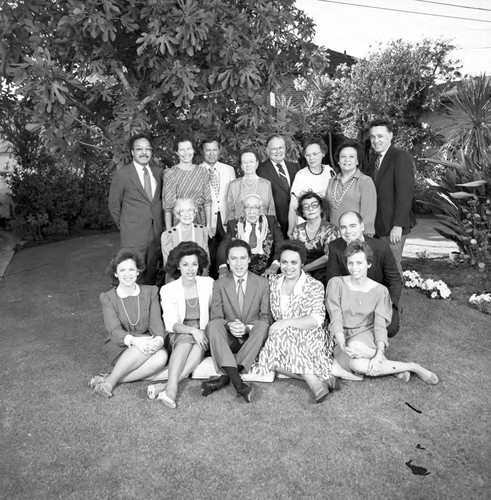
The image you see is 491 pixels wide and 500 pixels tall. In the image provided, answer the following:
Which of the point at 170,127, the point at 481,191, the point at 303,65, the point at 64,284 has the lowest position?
the point at 64,284

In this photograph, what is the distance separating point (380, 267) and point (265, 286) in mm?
878

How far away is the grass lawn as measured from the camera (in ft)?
8.52

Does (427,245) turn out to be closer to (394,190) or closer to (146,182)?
(394,190)

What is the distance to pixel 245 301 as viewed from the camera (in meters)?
3.86

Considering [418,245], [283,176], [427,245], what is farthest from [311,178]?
[427,245]

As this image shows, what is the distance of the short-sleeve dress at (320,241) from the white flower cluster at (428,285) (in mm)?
1580

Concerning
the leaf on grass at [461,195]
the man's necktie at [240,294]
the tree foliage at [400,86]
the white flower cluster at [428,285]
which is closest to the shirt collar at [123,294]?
the man's necktie at [240,294]

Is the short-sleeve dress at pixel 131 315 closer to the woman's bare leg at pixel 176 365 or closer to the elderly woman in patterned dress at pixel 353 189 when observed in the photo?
the woman's bare leg at pixel 176 365

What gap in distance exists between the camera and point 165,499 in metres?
2.51

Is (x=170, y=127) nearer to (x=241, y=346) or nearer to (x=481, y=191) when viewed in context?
(x=241, y=346)

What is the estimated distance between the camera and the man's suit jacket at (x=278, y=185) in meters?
4.94

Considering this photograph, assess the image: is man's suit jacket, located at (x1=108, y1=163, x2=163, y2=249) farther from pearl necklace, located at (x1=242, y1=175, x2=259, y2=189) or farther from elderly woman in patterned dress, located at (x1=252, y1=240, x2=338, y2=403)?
elderly woman in patterned dress, located at (x1=252, y1=240, x2=338, y2=403)

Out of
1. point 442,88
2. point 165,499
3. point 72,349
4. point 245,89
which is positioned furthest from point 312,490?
point 442,88

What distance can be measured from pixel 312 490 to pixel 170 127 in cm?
409
